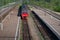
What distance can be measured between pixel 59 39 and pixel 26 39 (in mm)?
3153

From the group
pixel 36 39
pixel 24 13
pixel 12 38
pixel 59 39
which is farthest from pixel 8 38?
pixel 24 13

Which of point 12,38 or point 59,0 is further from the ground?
point 12,38

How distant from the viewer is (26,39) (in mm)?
16641

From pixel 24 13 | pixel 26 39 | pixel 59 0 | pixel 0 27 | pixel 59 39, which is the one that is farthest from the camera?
pixel 59 0

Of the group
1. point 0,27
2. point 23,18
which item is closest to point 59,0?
point 23,18

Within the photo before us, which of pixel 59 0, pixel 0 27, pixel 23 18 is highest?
pixel 0 27

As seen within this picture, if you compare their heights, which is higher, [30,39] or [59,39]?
[59,39]

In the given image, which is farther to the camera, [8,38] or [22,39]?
[22,39]

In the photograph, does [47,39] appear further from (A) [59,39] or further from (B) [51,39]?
(A) [59,39]

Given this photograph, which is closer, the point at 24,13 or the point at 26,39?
the point at 26,39

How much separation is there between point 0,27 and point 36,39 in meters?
4.44

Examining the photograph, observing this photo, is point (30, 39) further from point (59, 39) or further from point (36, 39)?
point (59, 39)

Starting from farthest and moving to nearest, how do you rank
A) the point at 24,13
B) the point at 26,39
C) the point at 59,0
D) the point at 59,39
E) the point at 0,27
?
the point at 59,0, the point at 24,13, the point at 0,27, the point at 26,39, the point at 59,39

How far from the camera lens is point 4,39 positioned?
15359mm
